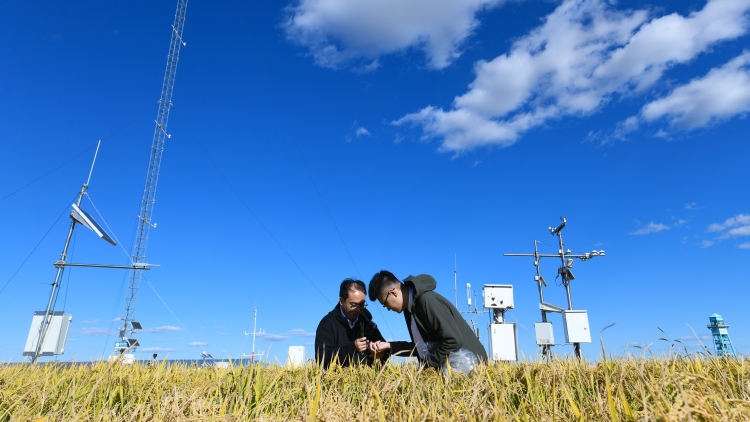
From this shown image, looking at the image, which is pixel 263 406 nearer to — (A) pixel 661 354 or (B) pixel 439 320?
(B) pixel 439 320

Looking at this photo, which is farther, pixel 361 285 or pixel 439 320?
pixel 361 285

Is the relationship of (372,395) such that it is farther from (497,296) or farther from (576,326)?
(576,326)

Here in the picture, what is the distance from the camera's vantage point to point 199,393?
303 centimetres

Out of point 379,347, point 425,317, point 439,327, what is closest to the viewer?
point 439,327

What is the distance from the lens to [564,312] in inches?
561

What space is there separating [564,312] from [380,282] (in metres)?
11.3

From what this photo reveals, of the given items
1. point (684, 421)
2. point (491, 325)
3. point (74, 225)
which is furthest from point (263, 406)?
point (74, 225)

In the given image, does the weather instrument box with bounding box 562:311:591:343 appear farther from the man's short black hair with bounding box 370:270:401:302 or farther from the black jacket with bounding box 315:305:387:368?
the man's short black hair with bounding box 370:270:401:302

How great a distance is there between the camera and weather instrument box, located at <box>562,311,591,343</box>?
45.9ft

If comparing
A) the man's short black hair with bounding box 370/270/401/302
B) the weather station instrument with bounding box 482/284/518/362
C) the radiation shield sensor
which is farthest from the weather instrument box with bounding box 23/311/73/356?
the man's short black hair with bounding box 370/270/401/302

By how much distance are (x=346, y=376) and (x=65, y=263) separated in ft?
85.3

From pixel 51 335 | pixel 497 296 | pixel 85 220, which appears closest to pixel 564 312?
pixel 497 296

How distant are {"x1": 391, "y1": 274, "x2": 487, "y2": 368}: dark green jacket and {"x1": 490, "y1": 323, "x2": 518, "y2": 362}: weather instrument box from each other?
768 centimetres

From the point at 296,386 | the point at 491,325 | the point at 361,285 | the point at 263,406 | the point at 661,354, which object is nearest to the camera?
the point at 263,406
